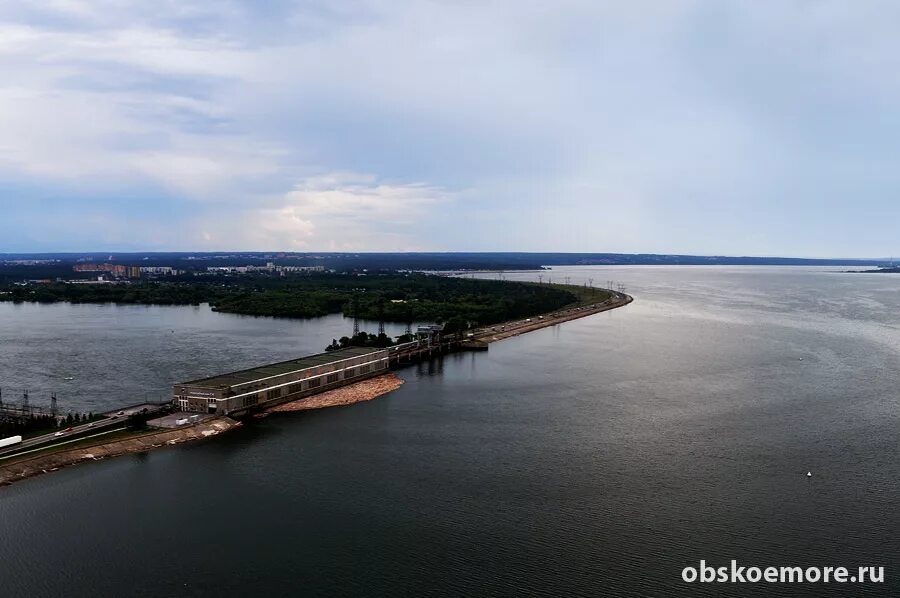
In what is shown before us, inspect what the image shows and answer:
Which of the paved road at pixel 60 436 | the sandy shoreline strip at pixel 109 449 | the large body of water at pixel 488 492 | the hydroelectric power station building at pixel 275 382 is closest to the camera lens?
the large body of water at pixel 488 492

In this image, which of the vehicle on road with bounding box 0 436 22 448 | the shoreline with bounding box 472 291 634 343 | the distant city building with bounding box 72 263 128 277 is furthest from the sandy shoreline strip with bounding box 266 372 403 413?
the distant city building with bounding box 72 263 128 277

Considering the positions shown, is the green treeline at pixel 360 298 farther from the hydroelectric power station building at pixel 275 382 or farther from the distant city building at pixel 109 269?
the distant city building at pixel 109 269

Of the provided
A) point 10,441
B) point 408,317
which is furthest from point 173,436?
point 408,317

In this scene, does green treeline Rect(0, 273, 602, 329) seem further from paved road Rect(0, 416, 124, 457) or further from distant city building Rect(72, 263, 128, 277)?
distant city building Rect(72, 263, 128, 277)

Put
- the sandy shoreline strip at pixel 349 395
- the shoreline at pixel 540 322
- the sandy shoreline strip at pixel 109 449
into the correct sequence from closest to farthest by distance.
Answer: the sandy shoreline strip at pixel 109 449 < the sandy shoreline strip at pixel 349 395 < the shoreline at pixel 540 322

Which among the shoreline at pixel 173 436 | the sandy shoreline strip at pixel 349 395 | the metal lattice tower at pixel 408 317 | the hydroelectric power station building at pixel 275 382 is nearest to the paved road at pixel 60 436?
the shoreline at pixel 173 436

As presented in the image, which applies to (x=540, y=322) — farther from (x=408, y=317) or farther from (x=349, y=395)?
(x=349, y=395)
